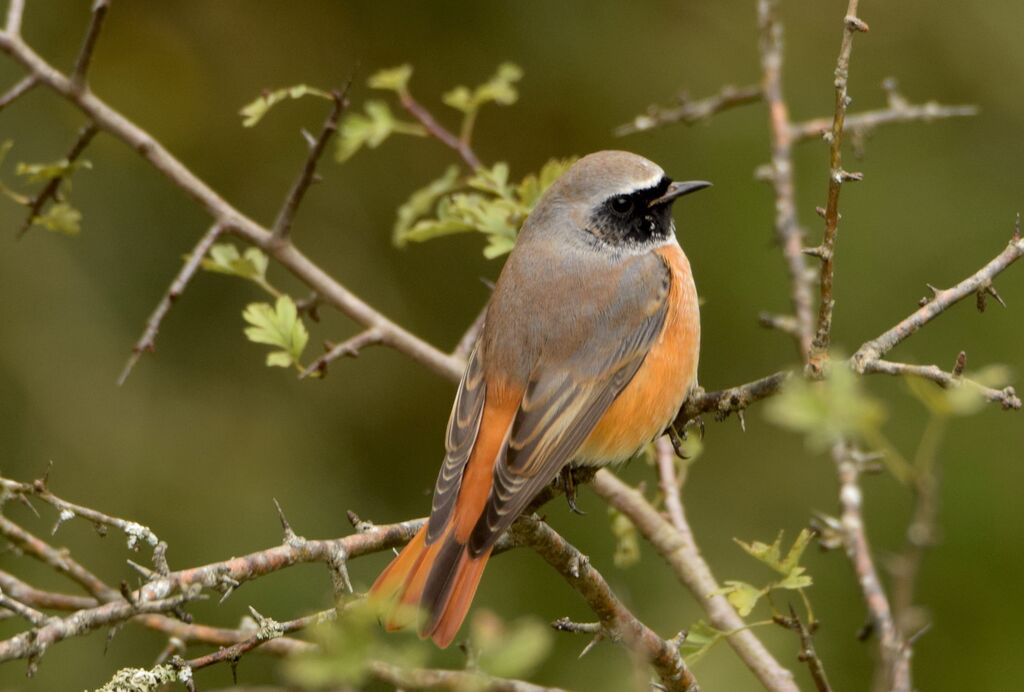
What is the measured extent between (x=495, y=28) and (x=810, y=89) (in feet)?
5.33

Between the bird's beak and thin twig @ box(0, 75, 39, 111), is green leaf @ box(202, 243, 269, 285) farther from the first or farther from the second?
the bird's beak

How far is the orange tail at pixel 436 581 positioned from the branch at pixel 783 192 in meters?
1.27

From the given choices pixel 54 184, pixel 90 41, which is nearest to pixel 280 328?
pixel 54 184

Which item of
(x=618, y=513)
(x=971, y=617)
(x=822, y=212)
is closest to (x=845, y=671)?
(x=971, y=617)

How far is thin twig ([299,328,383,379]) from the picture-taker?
12.0 feet

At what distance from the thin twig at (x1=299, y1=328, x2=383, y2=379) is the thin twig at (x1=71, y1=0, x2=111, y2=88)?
3.56 ft

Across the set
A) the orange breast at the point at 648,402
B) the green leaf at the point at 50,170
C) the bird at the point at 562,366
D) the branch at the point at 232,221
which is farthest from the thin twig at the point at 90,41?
the orange breast at the point at 648,402

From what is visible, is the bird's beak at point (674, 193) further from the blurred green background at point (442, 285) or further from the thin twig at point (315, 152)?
the blurred green background at point (442, 285)

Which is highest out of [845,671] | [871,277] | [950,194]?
[950,194]

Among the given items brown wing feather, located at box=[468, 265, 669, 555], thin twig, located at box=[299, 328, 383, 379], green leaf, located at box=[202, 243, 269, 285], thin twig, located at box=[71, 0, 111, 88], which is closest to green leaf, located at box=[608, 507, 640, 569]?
brown wing feather, located at box=[468, 265, 669, 555]

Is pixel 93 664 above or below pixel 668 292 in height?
below

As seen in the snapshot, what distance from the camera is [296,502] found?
629cm

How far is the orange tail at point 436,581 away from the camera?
3.25 m

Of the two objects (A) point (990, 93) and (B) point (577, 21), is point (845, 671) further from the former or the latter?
(B) point (577, 21)
